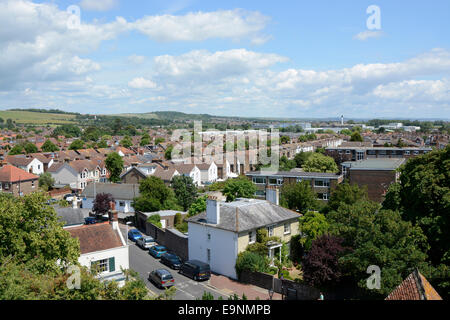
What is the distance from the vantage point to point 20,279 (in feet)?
46.1

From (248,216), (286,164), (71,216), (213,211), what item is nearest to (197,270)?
(213,211)

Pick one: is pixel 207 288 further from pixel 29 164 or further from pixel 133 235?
pixel 29 164

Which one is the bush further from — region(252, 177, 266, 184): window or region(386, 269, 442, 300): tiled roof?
region(252, 177, 266, 184): window

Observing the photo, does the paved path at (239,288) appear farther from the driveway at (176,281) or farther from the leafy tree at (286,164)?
the leafy tree at (286,164)

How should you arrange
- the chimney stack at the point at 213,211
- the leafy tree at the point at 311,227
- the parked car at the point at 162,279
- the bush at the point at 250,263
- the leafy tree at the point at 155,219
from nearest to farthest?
the parked car at the point at 162,279 < the bush at the point at 250,263 < the chimney stack at the point at 213,211 < the leafy tree at the point at 311,227 < the leafy tree at the point at 155,219

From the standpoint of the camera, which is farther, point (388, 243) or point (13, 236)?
point (388, 243)

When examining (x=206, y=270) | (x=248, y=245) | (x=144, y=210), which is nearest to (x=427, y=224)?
(x=248, y=245)

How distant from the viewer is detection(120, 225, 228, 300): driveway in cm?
2631

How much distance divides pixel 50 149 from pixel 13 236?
110 m

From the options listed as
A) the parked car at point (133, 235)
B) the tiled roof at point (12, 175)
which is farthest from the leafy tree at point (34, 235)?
the tiled roof at point (12, 175)

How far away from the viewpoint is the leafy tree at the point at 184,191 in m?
51.9

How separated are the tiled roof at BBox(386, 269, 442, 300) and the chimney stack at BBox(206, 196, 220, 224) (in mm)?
17476

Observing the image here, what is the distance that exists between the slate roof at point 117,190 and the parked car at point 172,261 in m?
21.8
